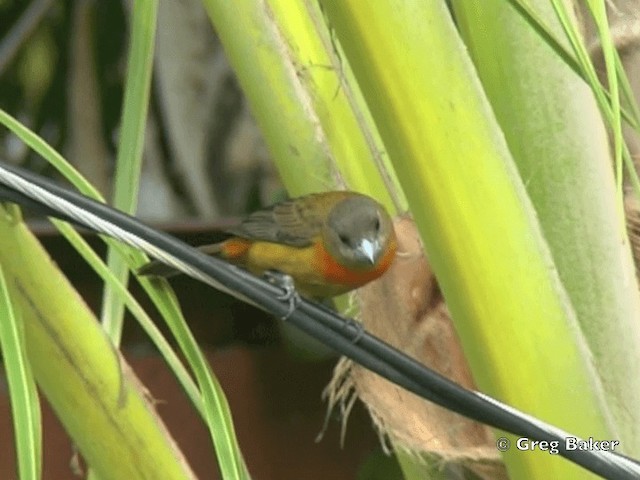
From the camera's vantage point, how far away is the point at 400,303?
88 centimetres

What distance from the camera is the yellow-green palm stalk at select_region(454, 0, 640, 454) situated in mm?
667

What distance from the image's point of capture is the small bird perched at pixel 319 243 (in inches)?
40.2

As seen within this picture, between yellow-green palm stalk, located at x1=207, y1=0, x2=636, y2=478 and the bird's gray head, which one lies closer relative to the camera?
yellow-green palm stalk, located at x1=207, y1=0, x2=636, y2=478

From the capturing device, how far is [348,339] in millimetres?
601

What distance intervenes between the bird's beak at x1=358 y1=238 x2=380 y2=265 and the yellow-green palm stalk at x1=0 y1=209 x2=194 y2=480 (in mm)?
404

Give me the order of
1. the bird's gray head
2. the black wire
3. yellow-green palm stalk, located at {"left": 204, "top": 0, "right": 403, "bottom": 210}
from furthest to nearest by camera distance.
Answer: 1. the bird's gray head
2. yellow-green palm stalk, located at {"left": 204, "top": 0, "right": 403, "bottom": 210}
3. the black wire

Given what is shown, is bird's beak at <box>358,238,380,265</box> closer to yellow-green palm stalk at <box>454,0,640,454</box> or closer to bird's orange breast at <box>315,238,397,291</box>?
bird's orange breast at <box>315,238,397,291</box>

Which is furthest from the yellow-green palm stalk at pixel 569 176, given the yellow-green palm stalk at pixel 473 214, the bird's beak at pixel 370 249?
the bird's beak at pixel 370 249

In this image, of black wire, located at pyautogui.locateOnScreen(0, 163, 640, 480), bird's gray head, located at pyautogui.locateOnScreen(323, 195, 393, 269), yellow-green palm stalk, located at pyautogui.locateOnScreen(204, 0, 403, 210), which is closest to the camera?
black wire, located at pyautogui.locateOnScreen(0, 163, 640, 480)

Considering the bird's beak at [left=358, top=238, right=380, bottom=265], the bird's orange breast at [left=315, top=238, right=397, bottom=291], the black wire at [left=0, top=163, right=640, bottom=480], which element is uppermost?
the black wire at [left=0, top=163, right=640, bottom=480]

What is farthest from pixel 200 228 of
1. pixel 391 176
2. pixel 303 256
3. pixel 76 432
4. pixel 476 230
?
pixel 476 230

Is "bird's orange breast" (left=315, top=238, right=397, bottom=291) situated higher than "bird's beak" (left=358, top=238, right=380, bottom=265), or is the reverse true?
"bird's beak" (left=358, top=238, right=380, bottom=265)

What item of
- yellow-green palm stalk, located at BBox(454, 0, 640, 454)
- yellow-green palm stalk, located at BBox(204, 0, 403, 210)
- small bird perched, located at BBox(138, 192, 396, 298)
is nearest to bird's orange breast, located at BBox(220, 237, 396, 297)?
small bird perched, located at BBox(138, 192, 396, 298)

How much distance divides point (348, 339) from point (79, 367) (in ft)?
0.55
